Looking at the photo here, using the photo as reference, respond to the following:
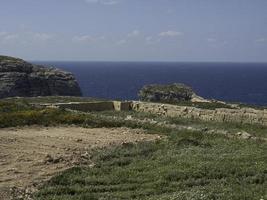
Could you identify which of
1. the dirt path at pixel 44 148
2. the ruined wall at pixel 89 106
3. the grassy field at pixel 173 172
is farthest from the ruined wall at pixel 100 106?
the grassy field at pixel 173 172

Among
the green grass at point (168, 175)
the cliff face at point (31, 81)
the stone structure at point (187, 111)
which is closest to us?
the green grass at point (168, 175)

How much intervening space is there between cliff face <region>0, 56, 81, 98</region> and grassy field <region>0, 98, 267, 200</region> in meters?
63.6

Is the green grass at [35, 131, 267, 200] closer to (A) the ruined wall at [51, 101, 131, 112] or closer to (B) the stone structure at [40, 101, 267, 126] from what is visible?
(B) the stone structure at [40, 101, 267, 126]

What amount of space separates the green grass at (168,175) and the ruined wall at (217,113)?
1049 cm

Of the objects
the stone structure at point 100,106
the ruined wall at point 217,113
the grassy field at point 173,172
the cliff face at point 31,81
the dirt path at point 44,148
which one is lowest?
the cliff face at point 31,81

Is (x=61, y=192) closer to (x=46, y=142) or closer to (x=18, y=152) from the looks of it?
(x=18, y=152)

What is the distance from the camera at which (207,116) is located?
35.1m

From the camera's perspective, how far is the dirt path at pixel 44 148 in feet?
57.9

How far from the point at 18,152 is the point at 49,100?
84.4 feet

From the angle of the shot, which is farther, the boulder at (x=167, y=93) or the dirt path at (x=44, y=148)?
the boulder at (x=167, y=93)

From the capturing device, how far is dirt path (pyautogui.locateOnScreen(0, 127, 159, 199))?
17.6 meters

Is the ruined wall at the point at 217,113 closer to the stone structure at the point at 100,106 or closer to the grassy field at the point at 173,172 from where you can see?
the stone structure at the point at 100,106

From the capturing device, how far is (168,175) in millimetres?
17141

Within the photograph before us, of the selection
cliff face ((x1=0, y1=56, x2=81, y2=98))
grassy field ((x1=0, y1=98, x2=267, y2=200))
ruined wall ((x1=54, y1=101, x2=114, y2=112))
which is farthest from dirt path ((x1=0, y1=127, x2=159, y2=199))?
cliff face ((x1=0, y1=56, x2=81, y2=98))
